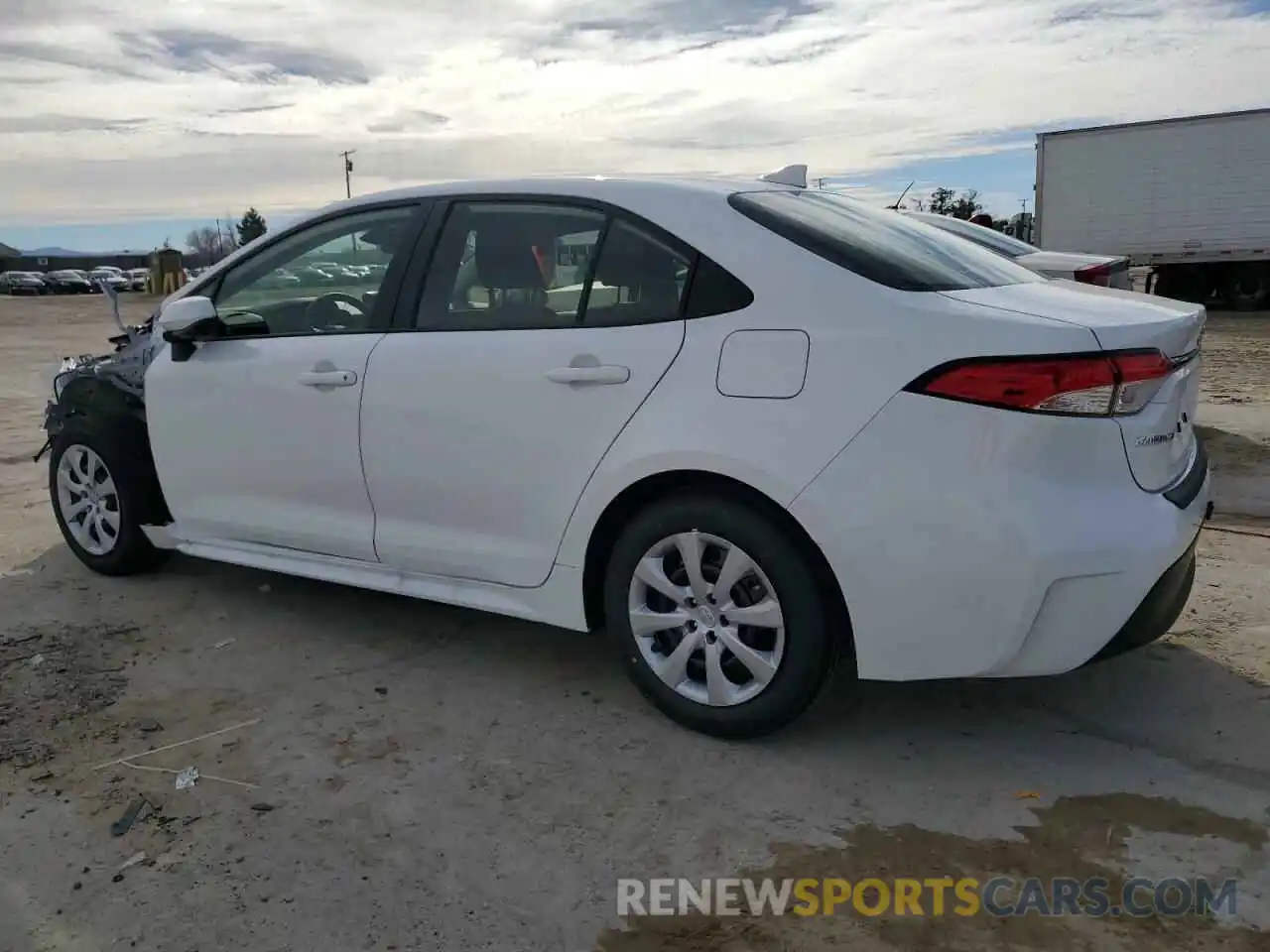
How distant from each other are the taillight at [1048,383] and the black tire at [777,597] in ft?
1.98

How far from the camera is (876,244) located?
3244 millimetres

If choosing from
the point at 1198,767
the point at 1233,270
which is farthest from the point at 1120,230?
the point at 1198,767

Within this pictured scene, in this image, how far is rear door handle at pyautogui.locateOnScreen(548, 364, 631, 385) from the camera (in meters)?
3.25

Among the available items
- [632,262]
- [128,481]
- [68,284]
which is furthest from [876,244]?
[68,284]

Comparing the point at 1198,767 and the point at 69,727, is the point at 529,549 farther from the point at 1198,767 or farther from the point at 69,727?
the point at 1198,767

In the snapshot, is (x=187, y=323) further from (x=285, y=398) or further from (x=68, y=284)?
(x=68, y=284)

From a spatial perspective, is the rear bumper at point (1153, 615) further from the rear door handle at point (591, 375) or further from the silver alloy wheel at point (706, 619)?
the rear door handle at point (591, 375)

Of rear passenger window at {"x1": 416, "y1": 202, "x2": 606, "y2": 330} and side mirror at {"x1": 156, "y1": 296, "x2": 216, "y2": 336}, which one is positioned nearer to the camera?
rear passenger window at {"x1": 416, "y1": 202, "x2": 606, "y2": 330}

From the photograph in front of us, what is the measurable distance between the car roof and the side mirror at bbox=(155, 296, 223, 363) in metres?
0.83

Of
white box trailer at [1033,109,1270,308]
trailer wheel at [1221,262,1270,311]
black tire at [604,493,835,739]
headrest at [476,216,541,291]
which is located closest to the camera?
black tire at [604,493,835,739]

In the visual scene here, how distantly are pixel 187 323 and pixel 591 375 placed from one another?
1.83 m

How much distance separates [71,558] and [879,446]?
4.17 meters

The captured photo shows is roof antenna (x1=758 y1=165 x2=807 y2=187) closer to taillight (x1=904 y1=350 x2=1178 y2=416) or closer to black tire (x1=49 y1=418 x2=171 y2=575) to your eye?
taillight (x1=904 y1=350 x2=1178 y2=416)

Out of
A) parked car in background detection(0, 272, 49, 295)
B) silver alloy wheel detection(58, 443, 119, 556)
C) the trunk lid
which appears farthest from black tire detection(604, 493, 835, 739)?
parked car in background detection(0, 272, 49, 295)
